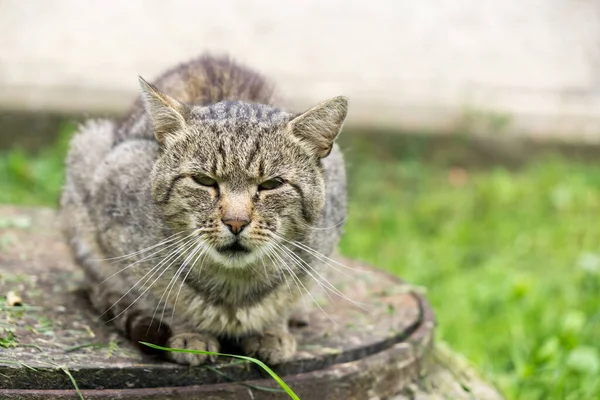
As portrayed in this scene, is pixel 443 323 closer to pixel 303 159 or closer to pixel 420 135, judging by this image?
pixel 303 159

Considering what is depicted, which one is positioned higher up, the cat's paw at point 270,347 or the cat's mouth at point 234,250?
the cat's mouth at point 234,250

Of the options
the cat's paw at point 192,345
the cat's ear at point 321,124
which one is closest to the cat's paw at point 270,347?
the cat's paw at point 192,345

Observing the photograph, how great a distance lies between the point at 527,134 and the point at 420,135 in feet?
3.48

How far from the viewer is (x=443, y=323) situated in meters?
4.44

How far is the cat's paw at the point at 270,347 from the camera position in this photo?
2.78 meters

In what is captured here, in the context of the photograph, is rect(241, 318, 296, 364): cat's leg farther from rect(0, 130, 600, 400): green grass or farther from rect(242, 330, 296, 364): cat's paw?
rect(0, 130, 600, 400): green grass

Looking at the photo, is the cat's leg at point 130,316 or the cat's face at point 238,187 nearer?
the cat's face at point 238,187

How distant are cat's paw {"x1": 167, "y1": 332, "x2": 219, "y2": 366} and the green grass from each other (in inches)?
62.8

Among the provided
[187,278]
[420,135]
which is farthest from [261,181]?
[420,135]

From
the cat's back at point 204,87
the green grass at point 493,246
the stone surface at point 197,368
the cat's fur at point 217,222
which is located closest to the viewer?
the stone surface at point 197,368

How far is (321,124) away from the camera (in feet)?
9.12

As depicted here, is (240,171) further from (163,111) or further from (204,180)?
(163,111)

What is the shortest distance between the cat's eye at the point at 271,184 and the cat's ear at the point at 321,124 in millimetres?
193

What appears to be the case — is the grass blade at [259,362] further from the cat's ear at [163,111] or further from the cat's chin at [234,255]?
the cat's ear at [163,111]
